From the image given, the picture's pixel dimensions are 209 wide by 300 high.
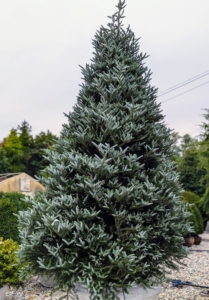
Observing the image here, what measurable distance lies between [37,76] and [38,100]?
1325 mm

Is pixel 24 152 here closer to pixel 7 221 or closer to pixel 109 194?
pixel 7 221

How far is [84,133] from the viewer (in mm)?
2199

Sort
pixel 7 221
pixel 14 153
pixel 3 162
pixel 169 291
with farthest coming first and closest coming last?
pixel 14 153
pixel 3 162
pixel 7 221
pixel 169 291

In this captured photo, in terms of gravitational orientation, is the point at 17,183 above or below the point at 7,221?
above

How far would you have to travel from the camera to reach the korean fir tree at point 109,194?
6.64 feet

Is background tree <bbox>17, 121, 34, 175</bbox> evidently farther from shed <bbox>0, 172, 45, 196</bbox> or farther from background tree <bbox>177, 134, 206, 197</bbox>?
background tree <bbox>177, 134, 206, 197</bbox>

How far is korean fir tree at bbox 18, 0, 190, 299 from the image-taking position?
2025 mm

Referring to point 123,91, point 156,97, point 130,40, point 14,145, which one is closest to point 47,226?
point 123,91

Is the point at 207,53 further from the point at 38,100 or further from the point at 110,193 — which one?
the point at 110,193

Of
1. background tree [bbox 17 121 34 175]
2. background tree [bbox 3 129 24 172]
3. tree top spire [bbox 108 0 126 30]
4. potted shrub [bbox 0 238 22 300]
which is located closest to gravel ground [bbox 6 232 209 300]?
potted shrub [bbox 0 238 22 300]

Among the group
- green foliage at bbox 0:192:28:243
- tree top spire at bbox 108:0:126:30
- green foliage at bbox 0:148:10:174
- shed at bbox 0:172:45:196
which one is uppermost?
green foliage at bbox 0:148:10:174

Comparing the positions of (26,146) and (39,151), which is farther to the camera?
(26,146)

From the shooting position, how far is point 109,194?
205 centimetres

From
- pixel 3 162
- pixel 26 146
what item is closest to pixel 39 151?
pixel 26 146
